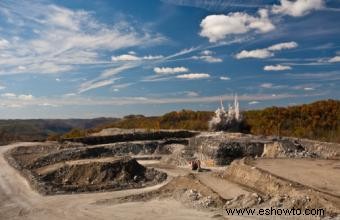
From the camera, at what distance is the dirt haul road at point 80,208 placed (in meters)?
20.2

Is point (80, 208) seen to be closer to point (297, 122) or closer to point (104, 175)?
point (104, 175)

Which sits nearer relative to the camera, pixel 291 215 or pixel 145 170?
pixel 291 215

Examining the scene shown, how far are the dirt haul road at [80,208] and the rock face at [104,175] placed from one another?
7.59 ft

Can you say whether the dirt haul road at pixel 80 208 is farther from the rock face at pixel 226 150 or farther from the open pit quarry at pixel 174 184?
the rock face at pixel 226 150

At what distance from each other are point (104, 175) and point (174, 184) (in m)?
5.95

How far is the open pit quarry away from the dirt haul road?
43 millimetres

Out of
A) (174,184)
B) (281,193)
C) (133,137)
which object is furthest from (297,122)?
(281,193)

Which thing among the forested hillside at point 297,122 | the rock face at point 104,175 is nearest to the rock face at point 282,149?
the rock face at point 104,175

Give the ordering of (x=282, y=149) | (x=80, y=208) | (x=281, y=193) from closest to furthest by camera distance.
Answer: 1. (x=281, y=193)
2. (x=80, y=208)
3. (x=282, y=149)

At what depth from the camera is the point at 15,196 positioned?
24953 mm

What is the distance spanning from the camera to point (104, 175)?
29547 mm

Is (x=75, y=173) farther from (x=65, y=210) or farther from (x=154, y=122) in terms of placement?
(x=154, y=122)

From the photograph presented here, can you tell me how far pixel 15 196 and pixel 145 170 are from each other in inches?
366

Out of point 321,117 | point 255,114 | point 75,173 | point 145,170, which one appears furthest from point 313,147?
point 255,114
